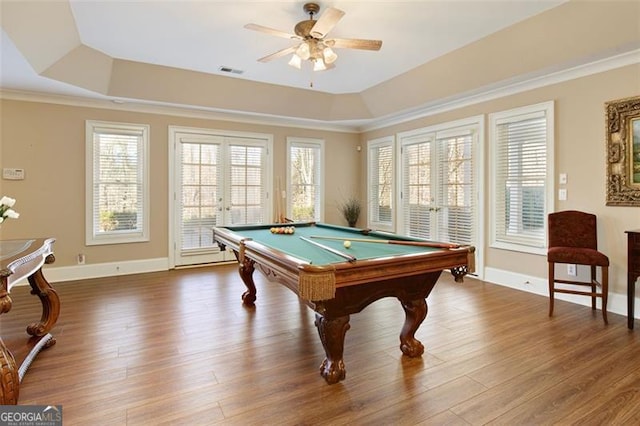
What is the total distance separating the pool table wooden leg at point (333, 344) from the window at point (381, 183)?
4.38 meters

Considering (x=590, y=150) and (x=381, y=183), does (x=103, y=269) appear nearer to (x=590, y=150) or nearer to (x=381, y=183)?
(x=381, y=183)

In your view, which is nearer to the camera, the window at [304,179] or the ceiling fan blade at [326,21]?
the ceiling fan blade at [326,21]

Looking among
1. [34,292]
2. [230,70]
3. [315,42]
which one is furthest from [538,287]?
[34,292]

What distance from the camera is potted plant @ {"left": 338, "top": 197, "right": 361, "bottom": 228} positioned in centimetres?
689

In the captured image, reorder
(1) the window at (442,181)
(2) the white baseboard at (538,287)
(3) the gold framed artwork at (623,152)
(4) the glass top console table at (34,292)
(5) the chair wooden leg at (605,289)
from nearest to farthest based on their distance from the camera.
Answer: (4) the glass top console table at (34,292) < (5) the chair wooden leg at (605,289) < (3) the gold framed artwork at (623,152) < (2) the white baseboard at (538,287) < (1) the window at (442,181)

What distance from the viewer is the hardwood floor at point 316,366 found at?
1.97 m

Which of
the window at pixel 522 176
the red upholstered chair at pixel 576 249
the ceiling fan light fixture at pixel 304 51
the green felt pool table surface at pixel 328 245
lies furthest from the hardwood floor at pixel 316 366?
the ceiling fan light fixture at pixel 304 51

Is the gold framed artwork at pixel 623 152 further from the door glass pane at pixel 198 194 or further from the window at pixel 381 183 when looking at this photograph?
the door glass pane at pixel 198 194

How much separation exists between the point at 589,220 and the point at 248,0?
3.96 metres

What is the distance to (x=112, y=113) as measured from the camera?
5223mm

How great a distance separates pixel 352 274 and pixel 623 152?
3.31 m

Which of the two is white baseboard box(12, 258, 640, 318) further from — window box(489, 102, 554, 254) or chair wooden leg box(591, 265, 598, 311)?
window box(489, 102, 554, 254)

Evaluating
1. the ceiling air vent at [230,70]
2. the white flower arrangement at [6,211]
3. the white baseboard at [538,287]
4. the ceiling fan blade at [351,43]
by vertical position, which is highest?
the ceiling air vent at [230,70]

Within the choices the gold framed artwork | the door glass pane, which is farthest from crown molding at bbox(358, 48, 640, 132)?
the door glass pane
